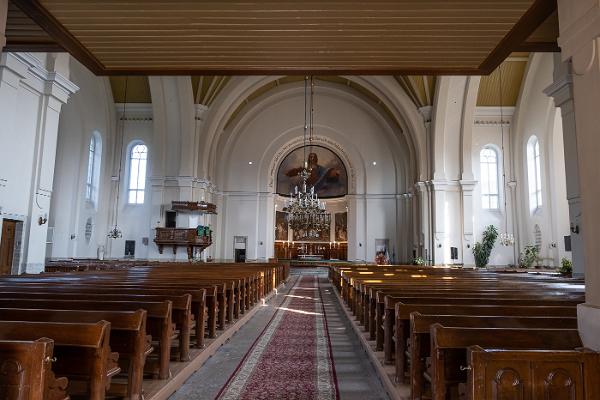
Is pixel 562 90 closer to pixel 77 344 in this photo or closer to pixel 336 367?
pixel 336 367

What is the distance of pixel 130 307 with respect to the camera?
10.7ft

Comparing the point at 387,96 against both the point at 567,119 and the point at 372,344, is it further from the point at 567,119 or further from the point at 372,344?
the point at 372,344

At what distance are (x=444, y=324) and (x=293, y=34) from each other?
3.48 metres

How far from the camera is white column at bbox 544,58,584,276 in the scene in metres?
7.77

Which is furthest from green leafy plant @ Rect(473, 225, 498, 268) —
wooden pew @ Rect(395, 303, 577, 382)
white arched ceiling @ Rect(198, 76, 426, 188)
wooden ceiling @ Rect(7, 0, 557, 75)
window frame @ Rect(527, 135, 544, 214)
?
wooden pew @ Rect(395, 303, 577, 382)

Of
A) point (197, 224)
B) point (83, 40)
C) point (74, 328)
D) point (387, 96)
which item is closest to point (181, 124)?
point (197, 224)

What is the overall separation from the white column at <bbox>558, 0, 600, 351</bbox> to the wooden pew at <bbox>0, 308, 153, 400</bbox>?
110 inches

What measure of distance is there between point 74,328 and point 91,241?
60.1ft

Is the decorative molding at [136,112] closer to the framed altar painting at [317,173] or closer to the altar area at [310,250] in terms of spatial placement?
the framed altar painting at [317,173]

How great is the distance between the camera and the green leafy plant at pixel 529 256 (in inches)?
662

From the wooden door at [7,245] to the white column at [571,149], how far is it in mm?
11249

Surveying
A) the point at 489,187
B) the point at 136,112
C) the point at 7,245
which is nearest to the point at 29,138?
the point at 7,245

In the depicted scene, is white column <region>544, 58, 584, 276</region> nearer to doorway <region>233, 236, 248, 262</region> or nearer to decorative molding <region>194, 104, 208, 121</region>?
decorative molding <region>194, 104, 208, 121</region>

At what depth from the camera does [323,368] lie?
4160 mm
